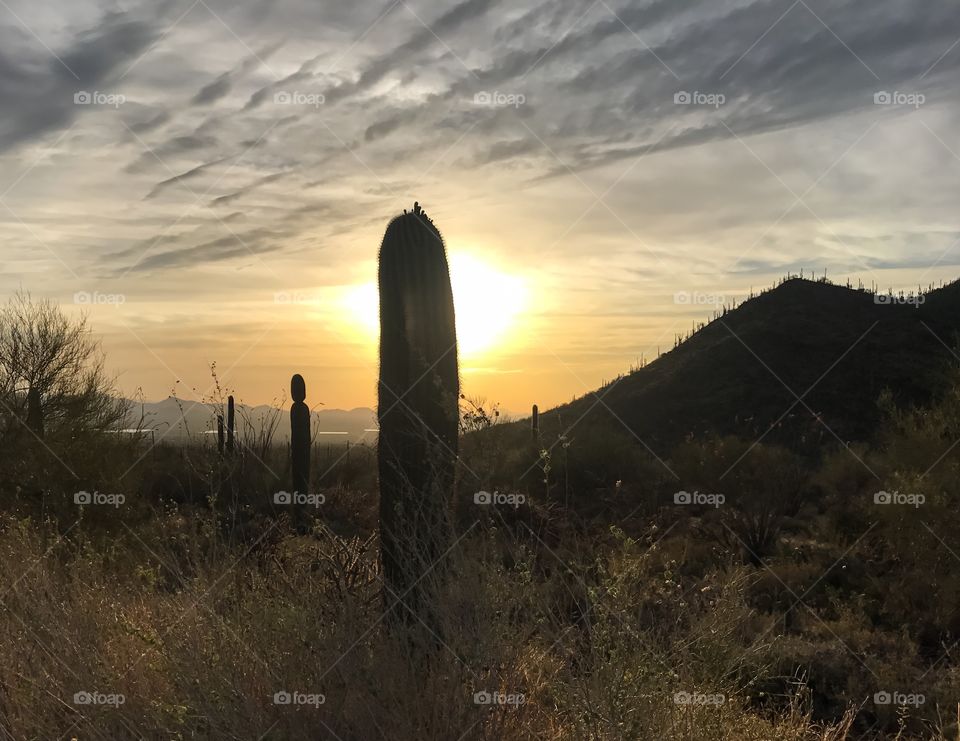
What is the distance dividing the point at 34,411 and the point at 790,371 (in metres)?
32.6

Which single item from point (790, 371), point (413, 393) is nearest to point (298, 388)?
point (413, 393)

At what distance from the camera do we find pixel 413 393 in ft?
23.9

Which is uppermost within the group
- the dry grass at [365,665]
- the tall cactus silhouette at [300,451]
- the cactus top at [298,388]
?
the cactus top at [298,388]

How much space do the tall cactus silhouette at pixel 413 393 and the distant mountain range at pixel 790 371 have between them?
78.2 ft

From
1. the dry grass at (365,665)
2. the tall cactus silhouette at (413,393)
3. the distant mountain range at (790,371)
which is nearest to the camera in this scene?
the dry grass at (365,665)

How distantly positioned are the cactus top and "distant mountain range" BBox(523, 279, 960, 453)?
16.2 metres

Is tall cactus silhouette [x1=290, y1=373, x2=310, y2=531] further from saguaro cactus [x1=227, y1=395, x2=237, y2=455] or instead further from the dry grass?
the dry grass

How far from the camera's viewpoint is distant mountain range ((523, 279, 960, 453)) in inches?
1359

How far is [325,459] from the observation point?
2323 cm

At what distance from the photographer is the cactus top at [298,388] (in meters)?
16.7

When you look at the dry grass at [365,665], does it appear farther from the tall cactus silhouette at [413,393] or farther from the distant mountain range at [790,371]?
the distant mountain range at [790,371]

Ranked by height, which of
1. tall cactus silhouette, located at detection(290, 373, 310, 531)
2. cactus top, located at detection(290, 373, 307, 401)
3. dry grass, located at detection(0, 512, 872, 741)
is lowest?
dry grass, located at detection(0, 512, 872, 741)

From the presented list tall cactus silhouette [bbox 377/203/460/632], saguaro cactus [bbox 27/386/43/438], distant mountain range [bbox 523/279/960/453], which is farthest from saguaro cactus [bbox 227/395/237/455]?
distant mountain range [bbox 523/279/960/453]

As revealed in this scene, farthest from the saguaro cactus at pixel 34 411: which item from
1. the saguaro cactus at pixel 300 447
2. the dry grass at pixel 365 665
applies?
the dry grass at pixel 365 665
